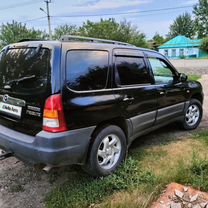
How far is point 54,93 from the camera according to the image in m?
3.16

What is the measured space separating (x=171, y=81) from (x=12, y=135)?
9.69 ft

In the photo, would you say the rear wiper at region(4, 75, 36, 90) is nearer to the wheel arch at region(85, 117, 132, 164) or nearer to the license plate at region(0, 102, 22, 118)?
the license plate at region(0, 102, 22, 118)

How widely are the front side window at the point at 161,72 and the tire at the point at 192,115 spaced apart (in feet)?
2.70

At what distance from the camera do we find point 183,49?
2271 inches

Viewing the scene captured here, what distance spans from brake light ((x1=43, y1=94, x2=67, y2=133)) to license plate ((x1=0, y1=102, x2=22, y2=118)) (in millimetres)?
509

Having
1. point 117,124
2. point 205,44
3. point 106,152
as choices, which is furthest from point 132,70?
point 205,44

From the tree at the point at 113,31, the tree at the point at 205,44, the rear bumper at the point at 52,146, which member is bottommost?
the rear bumper at the point at 52,146

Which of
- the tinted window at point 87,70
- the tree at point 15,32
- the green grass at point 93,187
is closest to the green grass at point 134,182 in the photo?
the green grass at point 93,187

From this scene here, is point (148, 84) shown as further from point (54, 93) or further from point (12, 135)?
point (12, 135)

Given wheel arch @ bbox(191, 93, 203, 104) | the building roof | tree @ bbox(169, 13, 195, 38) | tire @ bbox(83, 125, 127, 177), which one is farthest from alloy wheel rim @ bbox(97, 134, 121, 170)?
tree @ bbox(169, 13, 195, 38)

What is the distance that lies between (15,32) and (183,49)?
1316 inches

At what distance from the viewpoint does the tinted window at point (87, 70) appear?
11.0ft

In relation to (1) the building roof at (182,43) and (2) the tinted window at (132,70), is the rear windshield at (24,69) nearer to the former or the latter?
(2) the tinted window at (132,70)

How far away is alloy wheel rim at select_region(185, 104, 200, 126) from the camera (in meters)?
5.80
